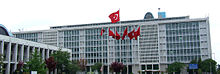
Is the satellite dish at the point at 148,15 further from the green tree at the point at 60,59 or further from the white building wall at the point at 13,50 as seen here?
the white building wall at the point at 13,50

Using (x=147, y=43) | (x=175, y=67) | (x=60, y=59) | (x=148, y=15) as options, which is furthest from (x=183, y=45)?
(x=60, y=59)

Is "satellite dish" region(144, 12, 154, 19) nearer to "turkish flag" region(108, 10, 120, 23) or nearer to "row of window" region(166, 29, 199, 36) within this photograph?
"row of window" region(166, 29, 199, 36)

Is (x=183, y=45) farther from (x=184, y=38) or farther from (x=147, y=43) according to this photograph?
(x=147, y=43)

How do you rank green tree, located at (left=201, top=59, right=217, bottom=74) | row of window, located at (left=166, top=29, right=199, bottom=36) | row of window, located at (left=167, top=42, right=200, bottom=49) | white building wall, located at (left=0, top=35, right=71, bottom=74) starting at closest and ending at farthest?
1. white building wall, located at (left=0, top=35, right=71, bottom=74)
2. green tree, located at (left=201, top=59, right=217, bottom=74)
3. row of window, located at (left=167, top=42, right=200, bottom=49)
4. row of window, located at (left=166, top=29, right=199, bottom=36)

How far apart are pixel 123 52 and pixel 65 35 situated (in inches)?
928

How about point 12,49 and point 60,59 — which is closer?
point 12,49

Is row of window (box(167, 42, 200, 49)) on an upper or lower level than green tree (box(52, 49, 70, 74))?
upper

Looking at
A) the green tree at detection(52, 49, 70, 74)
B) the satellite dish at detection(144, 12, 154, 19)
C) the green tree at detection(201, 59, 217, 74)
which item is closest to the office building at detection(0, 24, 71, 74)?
the green tree at detection(52, 49, 70, 74)

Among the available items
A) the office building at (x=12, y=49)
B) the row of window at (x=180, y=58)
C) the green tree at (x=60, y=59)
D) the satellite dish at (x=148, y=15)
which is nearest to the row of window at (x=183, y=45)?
the row of window at (x=180, y=58)

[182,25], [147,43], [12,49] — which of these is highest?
[182,25]

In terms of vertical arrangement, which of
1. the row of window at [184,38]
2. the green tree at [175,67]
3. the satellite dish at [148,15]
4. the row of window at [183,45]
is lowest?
the green tree at [175,67]

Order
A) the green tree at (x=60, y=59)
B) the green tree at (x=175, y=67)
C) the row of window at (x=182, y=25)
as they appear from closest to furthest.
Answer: the green tree at (x=60, y=59) → the green tree at (x=175, y=67) → the row of window at (x=182, y=25)

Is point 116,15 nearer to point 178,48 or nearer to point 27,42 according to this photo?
point 27,42

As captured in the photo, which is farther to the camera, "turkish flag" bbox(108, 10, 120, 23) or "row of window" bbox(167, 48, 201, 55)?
"row of window" bbox(167, 48, 201, 55)
